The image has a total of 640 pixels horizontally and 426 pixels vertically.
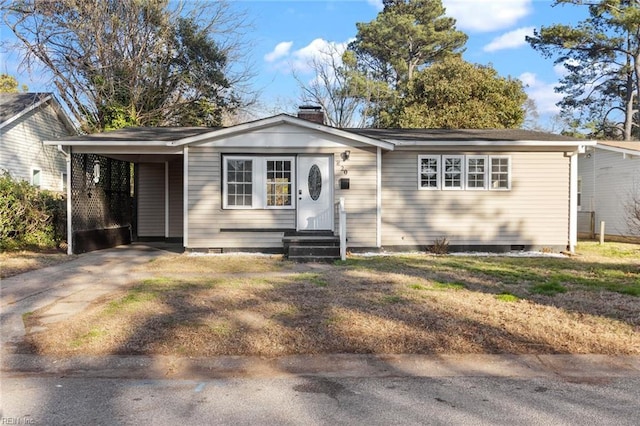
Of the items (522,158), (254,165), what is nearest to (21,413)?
(254,165)

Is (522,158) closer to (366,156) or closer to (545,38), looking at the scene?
(366,156)

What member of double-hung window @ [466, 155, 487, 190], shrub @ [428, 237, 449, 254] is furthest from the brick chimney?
shrub @ [428, 237, 449, 254]

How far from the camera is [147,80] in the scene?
23.2 m

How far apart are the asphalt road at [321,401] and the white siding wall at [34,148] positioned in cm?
1726

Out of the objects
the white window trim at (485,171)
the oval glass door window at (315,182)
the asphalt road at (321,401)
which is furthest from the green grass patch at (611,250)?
the asphalt road at (321,401)

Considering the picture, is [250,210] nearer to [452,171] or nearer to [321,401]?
[452,171]

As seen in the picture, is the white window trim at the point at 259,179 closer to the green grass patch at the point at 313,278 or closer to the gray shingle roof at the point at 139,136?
the gray shingle roof at the point at 139,136

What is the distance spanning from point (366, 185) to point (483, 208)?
3139 millimetres

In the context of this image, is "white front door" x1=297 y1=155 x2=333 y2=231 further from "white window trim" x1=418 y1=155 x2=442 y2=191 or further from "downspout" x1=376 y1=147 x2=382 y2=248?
"white window trim" x1=418 y1=155 x2=442 y2=191

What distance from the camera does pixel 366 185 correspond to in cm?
1181

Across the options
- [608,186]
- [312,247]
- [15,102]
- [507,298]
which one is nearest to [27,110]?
[15,102]

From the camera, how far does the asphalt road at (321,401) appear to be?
3.18m

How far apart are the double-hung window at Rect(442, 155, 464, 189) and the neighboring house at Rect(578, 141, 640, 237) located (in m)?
5.92

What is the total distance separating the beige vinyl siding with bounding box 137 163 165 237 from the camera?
15.0 m
